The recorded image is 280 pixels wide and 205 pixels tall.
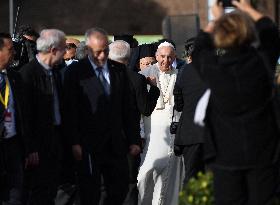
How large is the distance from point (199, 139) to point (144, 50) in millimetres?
3634

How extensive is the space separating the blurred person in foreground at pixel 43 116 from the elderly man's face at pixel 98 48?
1.02 feet

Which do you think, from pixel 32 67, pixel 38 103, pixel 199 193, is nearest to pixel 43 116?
pixel 38 103

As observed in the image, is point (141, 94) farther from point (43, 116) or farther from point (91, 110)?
point (43, 116)

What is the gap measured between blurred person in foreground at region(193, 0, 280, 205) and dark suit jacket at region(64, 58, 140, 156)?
5.91ft

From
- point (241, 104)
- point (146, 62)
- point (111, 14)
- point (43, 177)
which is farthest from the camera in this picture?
point (111, 14)

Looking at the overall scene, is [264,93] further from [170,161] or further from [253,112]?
[170,161]

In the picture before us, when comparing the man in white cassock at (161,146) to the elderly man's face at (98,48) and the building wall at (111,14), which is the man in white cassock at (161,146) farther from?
the building wall at (111,14)

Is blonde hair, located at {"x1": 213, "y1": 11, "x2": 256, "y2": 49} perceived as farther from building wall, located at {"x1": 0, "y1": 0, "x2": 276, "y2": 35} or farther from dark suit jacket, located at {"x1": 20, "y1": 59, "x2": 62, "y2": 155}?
building wall, located at {"x1": 0, "y1": 0, "x2": 276, "y2": 35}

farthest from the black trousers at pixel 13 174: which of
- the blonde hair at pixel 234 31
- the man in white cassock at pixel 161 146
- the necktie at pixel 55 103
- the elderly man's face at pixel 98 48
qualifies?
the blonde hair at pixel 234 31

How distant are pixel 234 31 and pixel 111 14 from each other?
37.1m

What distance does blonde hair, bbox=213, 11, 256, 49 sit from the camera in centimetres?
725

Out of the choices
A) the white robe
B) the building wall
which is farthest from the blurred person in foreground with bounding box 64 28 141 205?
the building wall

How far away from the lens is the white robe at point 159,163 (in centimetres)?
1153

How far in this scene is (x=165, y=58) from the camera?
38.1 ft
